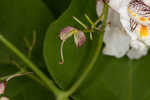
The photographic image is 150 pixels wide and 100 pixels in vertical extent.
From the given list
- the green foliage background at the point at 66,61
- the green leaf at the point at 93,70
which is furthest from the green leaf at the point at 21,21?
the green leaf at the point at 93,70

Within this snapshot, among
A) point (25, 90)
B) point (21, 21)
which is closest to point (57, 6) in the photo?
point (21, 21)

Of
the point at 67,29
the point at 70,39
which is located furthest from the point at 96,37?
the point at 67,29

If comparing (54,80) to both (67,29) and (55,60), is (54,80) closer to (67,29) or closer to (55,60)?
(55,60)

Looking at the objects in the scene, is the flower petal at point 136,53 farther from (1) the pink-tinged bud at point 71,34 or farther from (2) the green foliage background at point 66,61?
(1) the pink-tinged bud at point 71,34

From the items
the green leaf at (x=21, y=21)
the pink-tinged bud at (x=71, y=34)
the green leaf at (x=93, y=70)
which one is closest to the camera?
the pink-tinged bud at (x=71, y=34)

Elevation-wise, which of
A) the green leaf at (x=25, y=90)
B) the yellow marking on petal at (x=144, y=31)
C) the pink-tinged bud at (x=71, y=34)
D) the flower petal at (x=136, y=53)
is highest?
the pink-tinged bud at (x=71, y=34)

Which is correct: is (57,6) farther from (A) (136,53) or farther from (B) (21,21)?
(A) (136,53)
